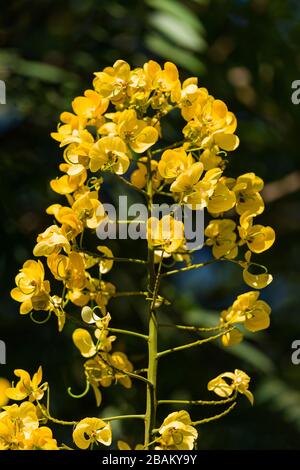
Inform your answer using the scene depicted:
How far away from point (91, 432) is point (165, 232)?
0.31m

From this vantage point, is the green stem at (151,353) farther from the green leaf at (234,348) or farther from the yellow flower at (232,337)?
the green leaf at (234,348)

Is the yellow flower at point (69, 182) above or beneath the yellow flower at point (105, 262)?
above

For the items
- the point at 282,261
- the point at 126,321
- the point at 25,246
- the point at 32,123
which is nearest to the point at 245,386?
the point at 25,246

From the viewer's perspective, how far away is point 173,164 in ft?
4.50

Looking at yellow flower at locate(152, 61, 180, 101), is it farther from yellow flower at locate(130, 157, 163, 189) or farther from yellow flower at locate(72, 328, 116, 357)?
yellow flower at locate(72, 328, 116, 357)

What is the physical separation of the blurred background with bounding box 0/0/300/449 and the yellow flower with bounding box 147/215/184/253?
1197 millimetres

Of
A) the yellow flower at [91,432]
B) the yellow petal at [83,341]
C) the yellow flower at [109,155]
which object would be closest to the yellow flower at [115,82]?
the yellow flower at [109,155]

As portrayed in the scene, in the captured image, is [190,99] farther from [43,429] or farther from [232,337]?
[43,429]

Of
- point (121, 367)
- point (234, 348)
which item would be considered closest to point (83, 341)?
point (121, 367)

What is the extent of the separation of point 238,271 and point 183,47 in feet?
5.10

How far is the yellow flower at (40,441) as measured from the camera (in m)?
1.24

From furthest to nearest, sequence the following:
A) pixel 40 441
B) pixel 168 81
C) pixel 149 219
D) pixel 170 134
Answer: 1. pixel 170 134
2. pixel 168 81
3. pixel 149 219
4. pixel 40 441

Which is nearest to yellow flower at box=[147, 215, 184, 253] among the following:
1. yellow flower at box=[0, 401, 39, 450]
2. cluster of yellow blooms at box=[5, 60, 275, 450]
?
cluster of yellow blooms at box=[5, 60, 275, 450]

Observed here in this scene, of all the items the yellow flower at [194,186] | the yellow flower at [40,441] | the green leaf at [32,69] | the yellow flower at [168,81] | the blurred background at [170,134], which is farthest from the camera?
the green leaf at [32,69]
